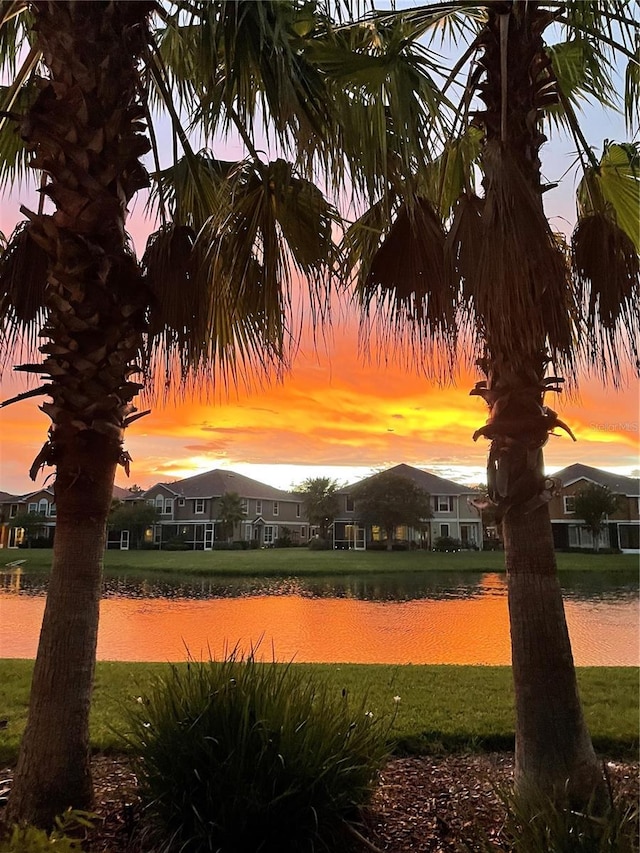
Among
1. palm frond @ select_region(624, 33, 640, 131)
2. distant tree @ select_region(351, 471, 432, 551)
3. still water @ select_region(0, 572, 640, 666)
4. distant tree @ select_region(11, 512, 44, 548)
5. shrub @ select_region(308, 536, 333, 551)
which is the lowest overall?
still water @ select_region(0, 572, 640, 666)

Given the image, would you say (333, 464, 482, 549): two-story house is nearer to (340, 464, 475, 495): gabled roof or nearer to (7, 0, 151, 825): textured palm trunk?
(340, 464, 475, 495): gabled roof

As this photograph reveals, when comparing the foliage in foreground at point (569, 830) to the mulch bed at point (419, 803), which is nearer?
the foliage in foreground at point (569, 830)

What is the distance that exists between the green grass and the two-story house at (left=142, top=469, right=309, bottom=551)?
842 inches

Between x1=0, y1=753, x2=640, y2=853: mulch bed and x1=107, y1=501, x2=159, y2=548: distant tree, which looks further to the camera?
x1=107, y1=501, x2=159, y2=548: distant tree

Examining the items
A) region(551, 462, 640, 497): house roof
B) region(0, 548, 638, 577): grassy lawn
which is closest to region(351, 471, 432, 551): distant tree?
region(0, 548, 638, 577): grassy lawn

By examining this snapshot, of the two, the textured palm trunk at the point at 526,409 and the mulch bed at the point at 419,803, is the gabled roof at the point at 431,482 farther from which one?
the textured palm trunk at the point at 526,409

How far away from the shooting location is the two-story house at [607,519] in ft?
72.2

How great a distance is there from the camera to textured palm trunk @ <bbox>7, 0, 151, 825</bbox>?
2707 millimetres

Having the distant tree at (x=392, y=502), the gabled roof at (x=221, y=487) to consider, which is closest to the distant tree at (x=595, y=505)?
the distant tree at (x=392, y=502)

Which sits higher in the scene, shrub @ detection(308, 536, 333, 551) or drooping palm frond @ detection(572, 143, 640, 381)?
drooping palm frond @ detection(572, 143, 640, 381)

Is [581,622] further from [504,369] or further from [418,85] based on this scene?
[418,85]

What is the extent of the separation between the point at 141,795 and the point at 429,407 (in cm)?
566

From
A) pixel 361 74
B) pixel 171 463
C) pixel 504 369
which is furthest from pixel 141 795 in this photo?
pixel 171 463

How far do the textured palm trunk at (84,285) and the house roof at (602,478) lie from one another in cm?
2192
